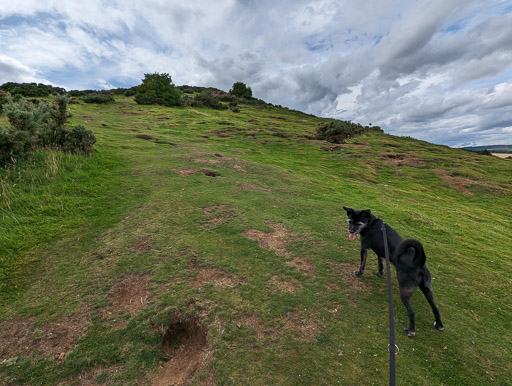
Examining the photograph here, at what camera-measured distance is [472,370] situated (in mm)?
4512

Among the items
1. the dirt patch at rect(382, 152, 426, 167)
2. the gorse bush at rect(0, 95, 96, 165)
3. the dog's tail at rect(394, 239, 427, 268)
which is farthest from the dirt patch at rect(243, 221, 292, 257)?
the dirt patch at rect(382, 152, 426, 167)

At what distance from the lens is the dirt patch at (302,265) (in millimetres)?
7359

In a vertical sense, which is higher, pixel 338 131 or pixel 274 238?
pixel 338 131

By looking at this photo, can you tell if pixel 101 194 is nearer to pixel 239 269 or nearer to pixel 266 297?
pixel 239 269

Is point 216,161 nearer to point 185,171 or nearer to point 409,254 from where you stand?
point 185,171

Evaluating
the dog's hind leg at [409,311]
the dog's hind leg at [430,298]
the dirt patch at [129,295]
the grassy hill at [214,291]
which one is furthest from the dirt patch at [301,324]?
the dirt patch at [129,295]

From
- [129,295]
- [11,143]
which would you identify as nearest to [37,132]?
[11,143]

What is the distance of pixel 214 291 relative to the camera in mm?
6168

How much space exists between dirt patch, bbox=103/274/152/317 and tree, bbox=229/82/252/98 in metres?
124

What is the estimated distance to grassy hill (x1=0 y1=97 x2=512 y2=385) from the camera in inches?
175

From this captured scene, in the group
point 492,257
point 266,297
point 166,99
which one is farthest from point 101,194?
point 166,99

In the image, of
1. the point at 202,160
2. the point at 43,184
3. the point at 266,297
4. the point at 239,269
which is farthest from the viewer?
the point at 202,160

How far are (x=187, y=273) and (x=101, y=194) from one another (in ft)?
25.7

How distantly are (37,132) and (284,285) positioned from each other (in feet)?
52.9
